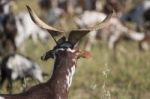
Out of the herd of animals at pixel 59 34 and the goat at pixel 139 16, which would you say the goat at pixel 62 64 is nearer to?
the herd of animals at pixel 59 34

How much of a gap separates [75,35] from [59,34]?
188 mm

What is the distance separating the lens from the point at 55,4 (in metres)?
21.6

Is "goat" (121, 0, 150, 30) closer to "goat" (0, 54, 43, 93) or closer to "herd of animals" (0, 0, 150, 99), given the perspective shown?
"herd of animals" (0, 0, 150, 99)

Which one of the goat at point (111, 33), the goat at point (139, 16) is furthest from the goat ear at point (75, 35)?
the goat at point (139, 16)

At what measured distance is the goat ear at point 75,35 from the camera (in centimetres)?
713

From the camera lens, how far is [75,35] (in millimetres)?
7184

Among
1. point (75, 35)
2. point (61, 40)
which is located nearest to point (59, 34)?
point (61, 40)

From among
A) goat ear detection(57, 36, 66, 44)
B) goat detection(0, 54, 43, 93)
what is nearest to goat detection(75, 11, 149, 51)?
goat detection(0, 54, 43, 93)

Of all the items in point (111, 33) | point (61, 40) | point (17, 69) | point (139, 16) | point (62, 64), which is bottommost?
point (139, 16)

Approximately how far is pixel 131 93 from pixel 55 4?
35.3ft

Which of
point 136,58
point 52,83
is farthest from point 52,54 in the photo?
point 136,58

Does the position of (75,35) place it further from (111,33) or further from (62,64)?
(111,33)

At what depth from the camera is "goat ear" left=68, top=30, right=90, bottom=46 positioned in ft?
23.4

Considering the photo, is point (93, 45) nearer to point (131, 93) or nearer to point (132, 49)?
point (132, 49)
